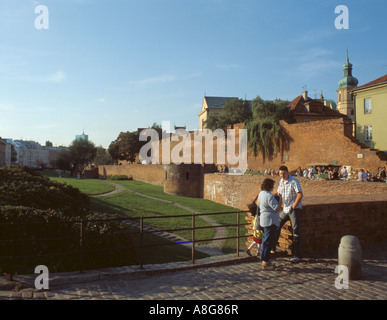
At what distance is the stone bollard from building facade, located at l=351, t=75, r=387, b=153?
30.1 m

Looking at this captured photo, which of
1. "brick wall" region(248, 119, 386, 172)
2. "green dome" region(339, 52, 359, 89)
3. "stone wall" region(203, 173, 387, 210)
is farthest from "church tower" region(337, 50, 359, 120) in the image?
"stone wall" region(203, 173, 387, 210)

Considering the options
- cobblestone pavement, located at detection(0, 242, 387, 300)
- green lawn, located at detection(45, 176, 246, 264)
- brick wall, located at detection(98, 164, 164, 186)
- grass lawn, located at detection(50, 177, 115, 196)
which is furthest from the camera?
brick wall, located at detection(98, 164, 164, 186)

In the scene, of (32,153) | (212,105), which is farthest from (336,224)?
(32,153)

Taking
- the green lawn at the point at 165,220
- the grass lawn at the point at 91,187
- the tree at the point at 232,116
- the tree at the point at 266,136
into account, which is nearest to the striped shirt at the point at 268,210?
the green lawn at the point at 165,220

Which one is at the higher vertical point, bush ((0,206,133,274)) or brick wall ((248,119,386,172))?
brick wall ((248,119,386,172))

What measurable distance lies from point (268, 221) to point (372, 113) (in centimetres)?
3223

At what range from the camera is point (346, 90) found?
2963 inches

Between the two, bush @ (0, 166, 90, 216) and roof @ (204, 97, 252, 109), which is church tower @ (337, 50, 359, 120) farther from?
bush @ (0, 166, 90, 216)

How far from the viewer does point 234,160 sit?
40.8 metres

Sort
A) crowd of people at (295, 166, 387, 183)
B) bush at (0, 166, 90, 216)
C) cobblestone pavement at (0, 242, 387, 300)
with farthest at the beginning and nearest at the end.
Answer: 1. crowd of people at (295, 166, 387, 183)
2. bush at (0, 166, 90, 216)
3. cobblestone pavement at (0, 242, 387, 300)

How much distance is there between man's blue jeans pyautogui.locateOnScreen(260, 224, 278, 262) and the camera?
6078 millimetres

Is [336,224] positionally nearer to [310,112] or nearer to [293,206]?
[293,206]

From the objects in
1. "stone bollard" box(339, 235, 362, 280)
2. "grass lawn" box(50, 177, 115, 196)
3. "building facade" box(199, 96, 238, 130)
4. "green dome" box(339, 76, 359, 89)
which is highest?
"green dome" box(339, 76, 359, 89)

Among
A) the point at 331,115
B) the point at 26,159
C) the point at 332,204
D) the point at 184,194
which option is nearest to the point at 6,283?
the point at 332,204
